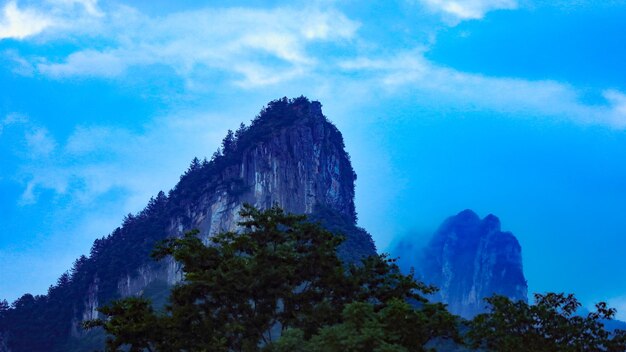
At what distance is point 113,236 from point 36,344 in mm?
33850

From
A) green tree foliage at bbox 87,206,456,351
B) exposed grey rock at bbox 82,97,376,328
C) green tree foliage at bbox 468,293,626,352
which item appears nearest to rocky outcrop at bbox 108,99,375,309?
exposed grey rock at bbox 82,97,376,328

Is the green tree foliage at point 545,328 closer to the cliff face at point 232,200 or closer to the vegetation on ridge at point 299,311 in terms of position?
the vegetation on ridge at point 299,311

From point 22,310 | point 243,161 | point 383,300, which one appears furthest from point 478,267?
point 383,300

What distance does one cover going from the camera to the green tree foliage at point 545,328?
1007 inches

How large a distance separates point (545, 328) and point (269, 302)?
467 inches

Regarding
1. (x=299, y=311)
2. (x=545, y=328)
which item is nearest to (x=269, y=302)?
(x=299, y=311)

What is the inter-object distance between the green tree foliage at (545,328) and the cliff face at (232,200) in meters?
81.3

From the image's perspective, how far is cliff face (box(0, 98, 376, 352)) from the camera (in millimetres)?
116312

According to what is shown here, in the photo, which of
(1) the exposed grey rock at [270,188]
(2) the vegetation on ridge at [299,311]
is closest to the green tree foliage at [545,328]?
(2) the vegetation on ridge at [299,311]

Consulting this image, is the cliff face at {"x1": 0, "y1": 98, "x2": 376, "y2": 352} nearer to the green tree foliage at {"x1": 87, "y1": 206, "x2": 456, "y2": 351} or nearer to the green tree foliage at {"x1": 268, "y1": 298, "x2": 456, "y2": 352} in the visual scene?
the green tree foliage at {"x1": 87, "y1": 206, "x2": 456, "y2": 351}

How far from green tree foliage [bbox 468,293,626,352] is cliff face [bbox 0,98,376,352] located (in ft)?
267

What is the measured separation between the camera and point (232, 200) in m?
118

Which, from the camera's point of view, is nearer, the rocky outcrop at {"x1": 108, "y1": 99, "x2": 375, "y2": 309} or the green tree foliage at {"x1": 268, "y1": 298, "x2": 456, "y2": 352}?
the green tree foliage at {"x1": 268, "y1": 298, "x2": 456, "y2": 352}

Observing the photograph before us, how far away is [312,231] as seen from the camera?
3097 cm
